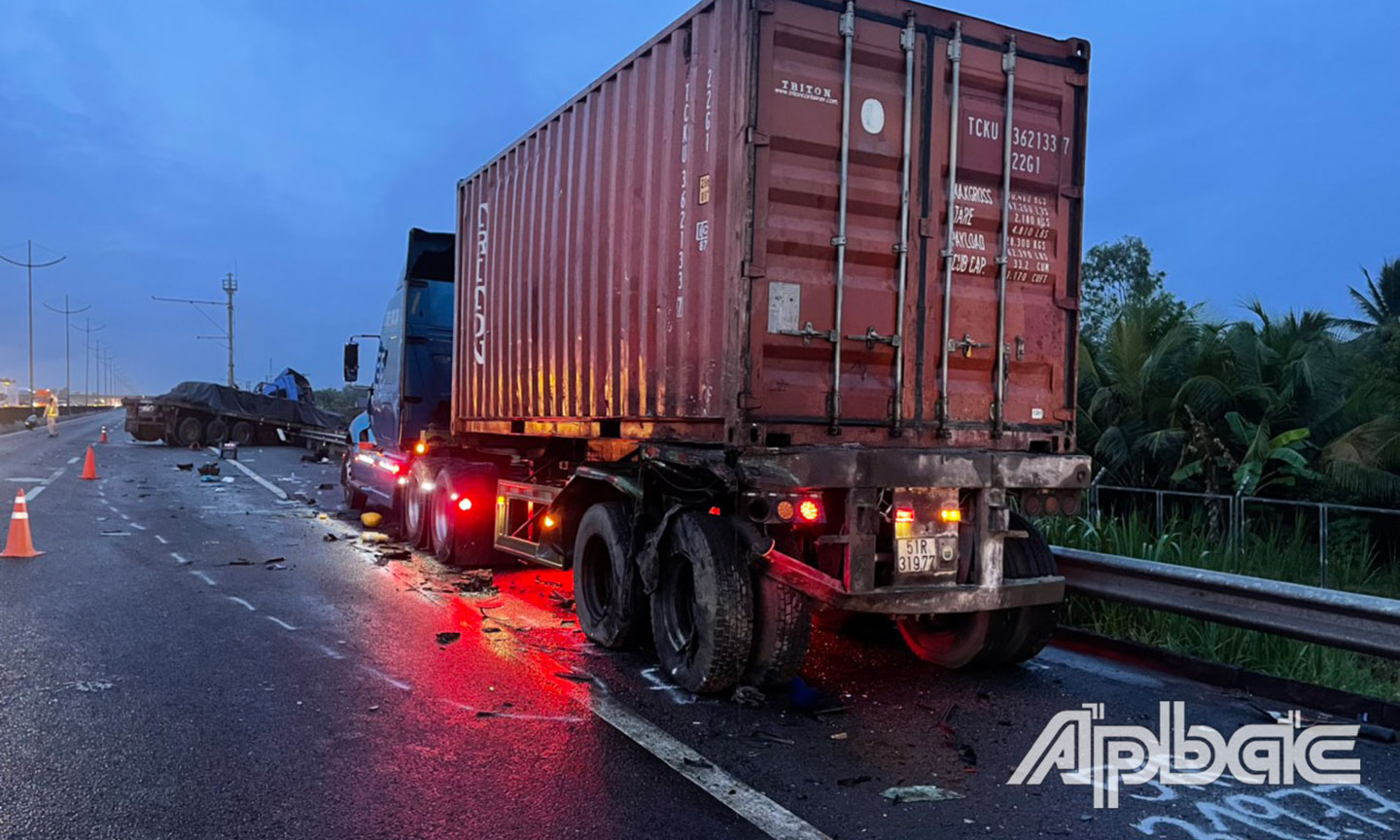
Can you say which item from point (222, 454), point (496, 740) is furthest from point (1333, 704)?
point (222, 454)

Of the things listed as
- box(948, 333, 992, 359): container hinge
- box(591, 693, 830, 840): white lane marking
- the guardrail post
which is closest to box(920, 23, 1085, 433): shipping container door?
box(948, 333, 992, 359): container hinge

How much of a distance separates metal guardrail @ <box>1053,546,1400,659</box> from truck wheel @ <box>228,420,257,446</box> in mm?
32458

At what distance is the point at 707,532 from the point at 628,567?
1024 mm

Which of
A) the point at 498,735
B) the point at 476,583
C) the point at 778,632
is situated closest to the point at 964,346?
the point at 778,632

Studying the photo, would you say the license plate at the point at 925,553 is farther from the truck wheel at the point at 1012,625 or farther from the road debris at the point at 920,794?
the road debris at the point at 920,794

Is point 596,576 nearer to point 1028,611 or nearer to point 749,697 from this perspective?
point 749,697

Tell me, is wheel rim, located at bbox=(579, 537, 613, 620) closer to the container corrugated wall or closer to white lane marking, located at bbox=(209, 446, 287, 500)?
the container corrugated wall

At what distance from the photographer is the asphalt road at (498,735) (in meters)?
3.87

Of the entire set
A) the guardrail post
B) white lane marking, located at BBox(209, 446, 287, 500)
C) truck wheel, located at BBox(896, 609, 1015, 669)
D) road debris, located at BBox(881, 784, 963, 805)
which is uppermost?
the guardrail post

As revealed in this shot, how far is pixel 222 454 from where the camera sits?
92.2 ft

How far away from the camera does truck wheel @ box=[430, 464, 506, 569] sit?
1008 cm

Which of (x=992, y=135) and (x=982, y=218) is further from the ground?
(x=992, y=135)

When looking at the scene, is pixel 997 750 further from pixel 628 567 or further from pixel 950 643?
pixel 628 567

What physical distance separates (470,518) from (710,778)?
20.6 ft
